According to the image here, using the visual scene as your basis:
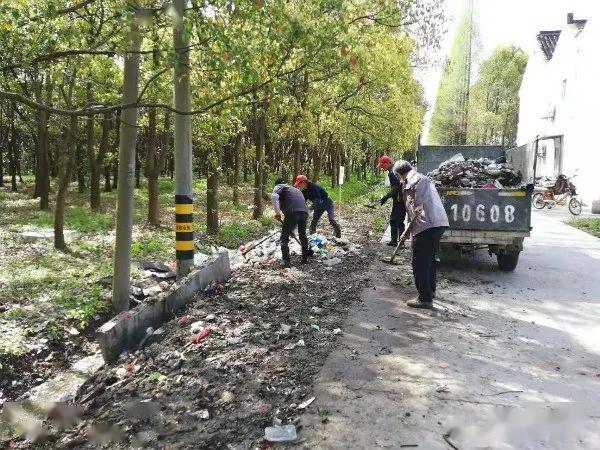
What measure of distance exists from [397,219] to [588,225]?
7.52 meters

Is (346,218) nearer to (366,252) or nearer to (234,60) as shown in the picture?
(366,252)

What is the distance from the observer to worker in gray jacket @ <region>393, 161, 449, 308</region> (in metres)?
6.57

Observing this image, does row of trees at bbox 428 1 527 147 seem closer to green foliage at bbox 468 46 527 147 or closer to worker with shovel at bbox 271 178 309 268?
green foliage at bbox 468 46 527 147

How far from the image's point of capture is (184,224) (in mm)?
7227

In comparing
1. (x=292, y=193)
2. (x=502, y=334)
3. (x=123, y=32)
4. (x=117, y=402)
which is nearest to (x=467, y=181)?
(x=292, y=193)

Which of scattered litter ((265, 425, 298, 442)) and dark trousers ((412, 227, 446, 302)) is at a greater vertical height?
dark trousers ((412, 227, 446, 302))

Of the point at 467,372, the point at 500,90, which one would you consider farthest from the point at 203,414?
the point at 500,90

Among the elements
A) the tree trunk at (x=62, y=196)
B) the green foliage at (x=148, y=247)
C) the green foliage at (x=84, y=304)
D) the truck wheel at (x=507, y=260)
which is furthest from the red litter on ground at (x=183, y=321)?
the tree trunk at (x=62, y=196)

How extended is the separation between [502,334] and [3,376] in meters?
5.32

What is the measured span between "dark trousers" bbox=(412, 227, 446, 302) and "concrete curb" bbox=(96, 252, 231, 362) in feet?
9.76

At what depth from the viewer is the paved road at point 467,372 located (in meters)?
3.55

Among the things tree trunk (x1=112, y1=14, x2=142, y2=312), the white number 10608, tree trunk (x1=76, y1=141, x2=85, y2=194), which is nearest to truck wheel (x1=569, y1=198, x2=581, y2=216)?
the white number 10608

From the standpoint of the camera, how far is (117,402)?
436 cm

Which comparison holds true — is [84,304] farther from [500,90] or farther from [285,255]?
[500,90]
